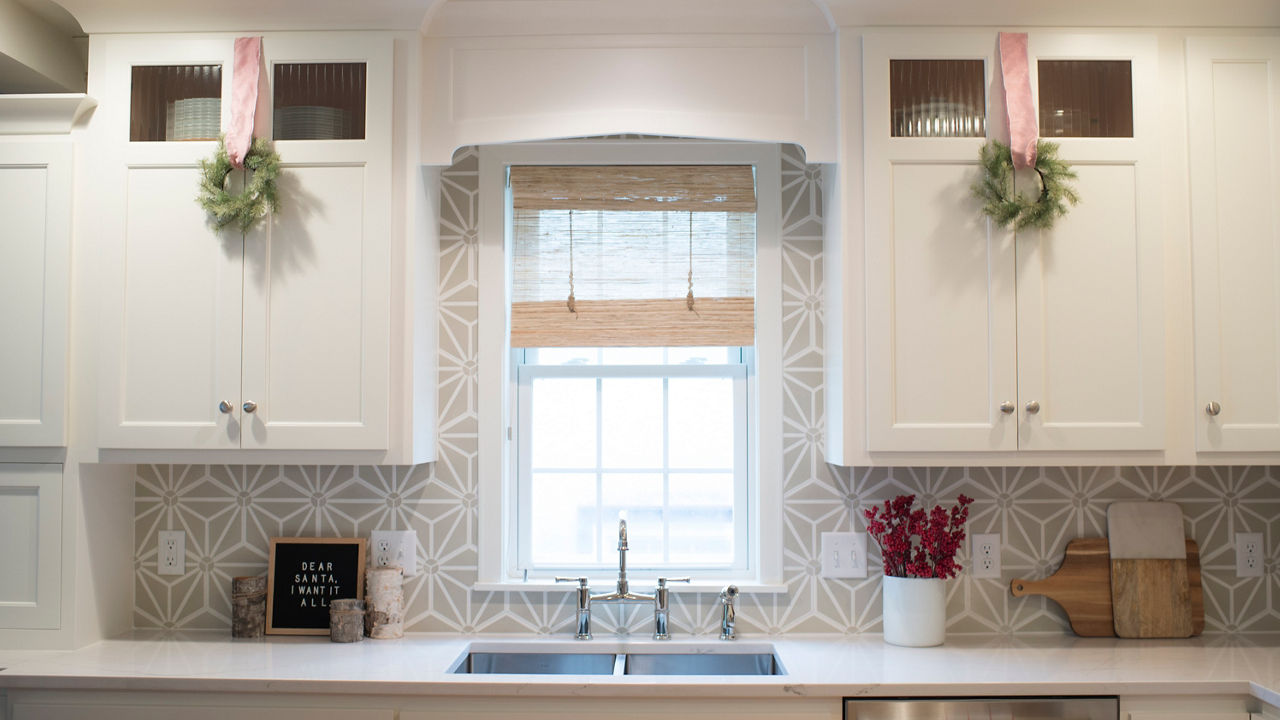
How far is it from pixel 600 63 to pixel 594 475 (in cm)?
115

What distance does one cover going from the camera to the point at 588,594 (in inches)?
90.4

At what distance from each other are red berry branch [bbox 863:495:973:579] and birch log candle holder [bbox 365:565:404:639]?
50.4 inches

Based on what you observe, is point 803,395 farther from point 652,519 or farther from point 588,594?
point 588,594

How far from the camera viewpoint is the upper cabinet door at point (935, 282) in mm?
2057

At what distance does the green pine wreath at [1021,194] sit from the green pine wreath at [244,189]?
1.73 meters

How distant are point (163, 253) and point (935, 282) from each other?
1.91m

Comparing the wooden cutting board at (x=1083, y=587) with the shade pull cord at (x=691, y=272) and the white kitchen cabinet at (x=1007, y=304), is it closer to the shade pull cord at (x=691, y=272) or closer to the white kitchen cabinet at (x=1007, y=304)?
the white kitchen cabinet at (x=1007, y=304)

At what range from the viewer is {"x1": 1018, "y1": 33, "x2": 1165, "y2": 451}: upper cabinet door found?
2.05 meters

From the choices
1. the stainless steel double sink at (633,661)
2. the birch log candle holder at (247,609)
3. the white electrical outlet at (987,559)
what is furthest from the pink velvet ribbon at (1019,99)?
the birch log candle holder at (247,609)

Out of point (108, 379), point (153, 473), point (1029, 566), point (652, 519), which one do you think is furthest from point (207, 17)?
point (1029, 566)

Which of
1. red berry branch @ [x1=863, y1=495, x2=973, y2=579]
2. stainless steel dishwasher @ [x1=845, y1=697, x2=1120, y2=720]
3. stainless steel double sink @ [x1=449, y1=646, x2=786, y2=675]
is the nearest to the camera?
stainless steel dishwasher @ [x1=845, y1=697, x2=1120, y2=720]

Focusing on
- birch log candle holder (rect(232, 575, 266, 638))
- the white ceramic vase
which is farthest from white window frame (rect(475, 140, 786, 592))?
birch log candle holder (rect(232, 575, 266, 638))

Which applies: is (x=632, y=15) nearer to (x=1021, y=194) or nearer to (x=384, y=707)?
(x=1021, y=194)

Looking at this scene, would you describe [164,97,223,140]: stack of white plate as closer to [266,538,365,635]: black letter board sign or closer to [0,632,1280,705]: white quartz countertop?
[266,538,365,635]: black letter board sign
